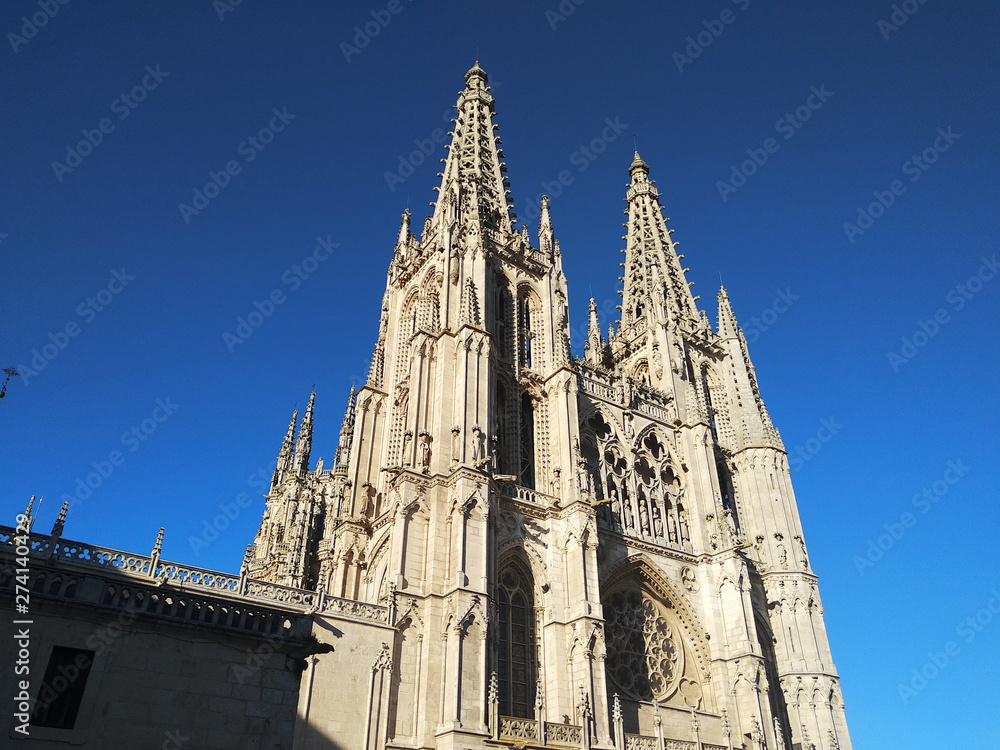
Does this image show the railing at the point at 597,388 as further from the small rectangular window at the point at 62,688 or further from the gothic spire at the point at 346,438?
the small rectangular window at the point at 62,688

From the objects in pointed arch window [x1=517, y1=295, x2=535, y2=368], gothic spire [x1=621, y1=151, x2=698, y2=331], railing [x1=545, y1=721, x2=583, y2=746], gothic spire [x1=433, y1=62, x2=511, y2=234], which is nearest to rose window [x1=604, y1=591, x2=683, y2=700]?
railing [x1=545, y1=721, x2=583, y2=746]

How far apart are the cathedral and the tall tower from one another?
0.10 m

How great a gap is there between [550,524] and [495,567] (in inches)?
146

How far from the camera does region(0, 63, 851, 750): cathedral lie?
1202 centimetres

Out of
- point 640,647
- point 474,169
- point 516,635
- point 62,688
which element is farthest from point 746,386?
point 62,688

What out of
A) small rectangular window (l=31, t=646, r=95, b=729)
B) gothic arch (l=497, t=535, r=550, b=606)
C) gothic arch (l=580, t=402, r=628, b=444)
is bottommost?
small rectangular window (l=31, t=646, r=95, b=729)

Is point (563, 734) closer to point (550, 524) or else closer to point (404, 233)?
point (550, 524)

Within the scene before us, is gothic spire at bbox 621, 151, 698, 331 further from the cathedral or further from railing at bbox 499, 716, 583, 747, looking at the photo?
railing at bbox 499, 716, 583, 747

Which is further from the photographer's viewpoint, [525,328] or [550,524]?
[525,328]

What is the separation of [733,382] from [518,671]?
22392 millimetres

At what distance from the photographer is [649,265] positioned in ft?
149

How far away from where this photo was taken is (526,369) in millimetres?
31344

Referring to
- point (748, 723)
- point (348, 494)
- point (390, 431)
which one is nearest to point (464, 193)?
point (390, 431)

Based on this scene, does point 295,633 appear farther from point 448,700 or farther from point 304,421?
point 304,421
